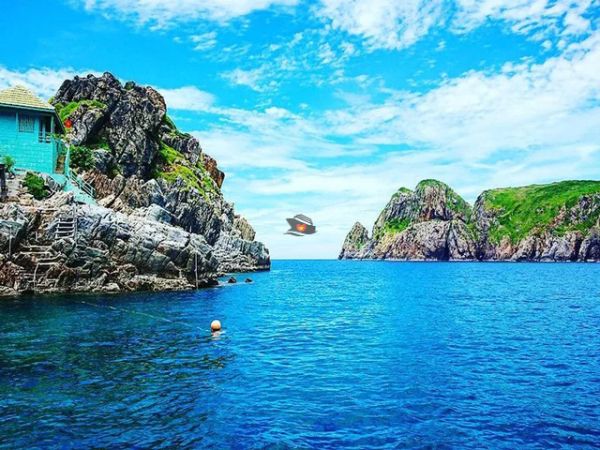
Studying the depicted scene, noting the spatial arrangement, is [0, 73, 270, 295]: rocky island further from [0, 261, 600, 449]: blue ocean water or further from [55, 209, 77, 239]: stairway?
[0, 261, 600, 449]: blue ocean water

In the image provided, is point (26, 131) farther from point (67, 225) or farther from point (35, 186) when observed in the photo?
point (67, 225)

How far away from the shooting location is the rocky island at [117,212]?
181ft

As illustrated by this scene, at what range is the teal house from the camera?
6275cm

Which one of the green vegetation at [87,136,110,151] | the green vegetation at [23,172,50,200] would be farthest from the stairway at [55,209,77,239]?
the green vegetation at [87,136,110,151]

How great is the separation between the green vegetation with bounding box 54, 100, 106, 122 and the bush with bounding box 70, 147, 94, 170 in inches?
604

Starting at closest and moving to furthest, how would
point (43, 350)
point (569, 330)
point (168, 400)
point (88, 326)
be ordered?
1. point (168, 400)
2. point (43, 350)
3. point (88, 326)
4. point (569, 330)

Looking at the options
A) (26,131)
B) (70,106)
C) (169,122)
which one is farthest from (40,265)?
(169,122)

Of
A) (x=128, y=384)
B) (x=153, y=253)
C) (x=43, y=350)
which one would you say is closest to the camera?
(x=128, y=384)

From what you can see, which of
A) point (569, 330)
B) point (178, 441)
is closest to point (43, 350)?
point (178, 441)

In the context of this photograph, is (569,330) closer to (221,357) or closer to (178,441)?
(221,357)

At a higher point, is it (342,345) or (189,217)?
(189,217)

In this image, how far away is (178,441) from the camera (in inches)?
632

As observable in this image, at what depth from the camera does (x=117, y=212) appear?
65.1m

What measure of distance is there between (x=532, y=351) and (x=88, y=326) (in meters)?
34.4
